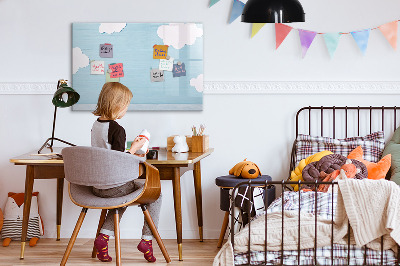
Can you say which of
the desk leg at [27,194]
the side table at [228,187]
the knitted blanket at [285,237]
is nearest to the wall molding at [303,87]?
the side table at [228,187]

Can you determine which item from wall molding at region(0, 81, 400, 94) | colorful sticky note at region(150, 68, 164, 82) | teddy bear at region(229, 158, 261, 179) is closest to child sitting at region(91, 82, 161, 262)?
teddy bear at region(229, 158, 261, 179)

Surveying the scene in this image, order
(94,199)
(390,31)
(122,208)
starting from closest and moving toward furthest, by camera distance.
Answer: (94,199)
(122,208)
(390,31)

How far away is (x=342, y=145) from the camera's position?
4.18 metres

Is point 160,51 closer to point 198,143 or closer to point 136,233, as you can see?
point 198,143

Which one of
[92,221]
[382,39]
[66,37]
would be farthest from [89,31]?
[382,39]

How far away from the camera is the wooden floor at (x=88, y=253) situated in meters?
3.75

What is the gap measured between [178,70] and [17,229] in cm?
157

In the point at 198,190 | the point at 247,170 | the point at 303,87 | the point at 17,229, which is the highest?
the point at 303,87

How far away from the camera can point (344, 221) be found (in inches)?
118

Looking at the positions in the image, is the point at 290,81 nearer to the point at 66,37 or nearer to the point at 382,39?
the point at 382,39

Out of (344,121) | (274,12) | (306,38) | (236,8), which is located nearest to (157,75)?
(236,8)

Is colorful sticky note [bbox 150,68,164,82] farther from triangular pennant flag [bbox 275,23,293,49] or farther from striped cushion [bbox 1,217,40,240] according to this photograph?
striped cushion [bbox 1,217,40,240]

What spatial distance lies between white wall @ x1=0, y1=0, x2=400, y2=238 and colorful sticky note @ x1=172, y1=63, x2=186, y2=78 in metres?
0.17

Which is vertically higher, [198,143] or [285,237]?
[198,143]
